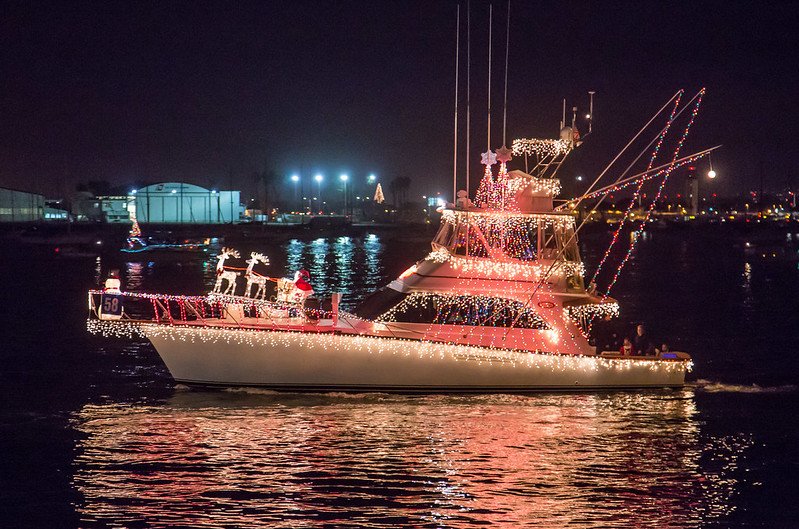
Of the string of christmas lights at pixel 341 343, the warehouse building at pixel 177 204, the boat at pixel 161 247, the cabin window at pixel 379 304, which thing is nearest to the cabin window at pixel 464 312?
the cabin window at pixel 379 304

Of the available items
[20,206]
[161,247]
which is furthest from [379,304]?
[20,206]

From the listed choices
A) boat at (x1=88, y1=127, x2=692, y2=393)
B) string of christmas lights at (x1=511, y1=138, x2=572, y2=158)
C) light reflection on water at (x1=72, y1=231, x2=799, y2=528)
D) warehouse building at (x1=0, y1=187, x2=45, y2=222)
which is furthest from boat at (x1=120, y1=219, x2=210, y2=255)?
string of christmas lights at (x1=511, y1=138, x2=572, y2=158)

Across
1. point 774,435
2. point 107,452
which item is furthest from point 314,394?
point 774,435

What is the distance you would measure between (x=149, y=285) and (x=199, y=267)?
23055mm

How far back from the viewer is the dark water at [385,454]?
16750 millimetres

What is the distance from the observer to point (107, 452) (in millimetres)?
19844

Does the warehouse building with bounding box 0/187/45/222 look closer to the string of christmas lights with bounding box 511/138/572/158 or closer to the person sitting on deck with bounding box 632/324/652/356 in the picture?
the string of christmas lights with bounding box 511/138/572/158

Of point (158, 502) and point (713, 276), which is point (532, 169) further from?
point (713, 276)

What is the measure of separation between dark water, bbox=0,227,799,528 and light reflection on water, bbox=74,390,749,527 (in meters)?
0.05

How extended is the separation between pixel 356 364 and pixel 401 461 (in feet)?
12.8

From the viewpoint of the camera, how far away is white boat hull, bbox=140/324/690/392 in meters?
22.7

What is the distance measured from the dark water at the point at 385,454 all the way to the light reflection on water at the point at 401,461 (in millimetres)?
49

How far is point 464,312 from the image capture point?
24.2 meters

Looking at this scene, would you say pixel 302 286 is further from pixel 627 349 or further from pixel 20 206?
pixel 20 206
